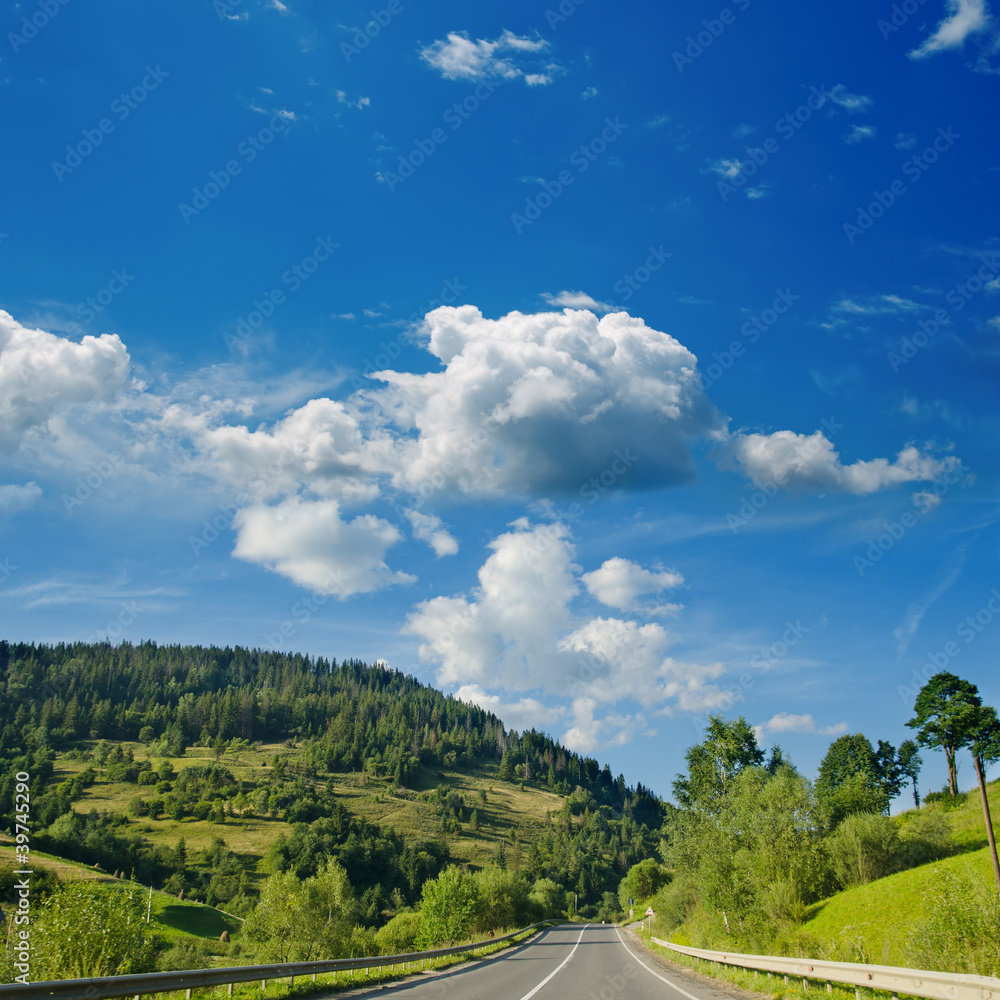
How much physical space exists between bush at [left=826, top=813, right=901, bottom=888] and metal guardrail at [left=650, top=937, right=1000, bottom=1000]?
32.7m

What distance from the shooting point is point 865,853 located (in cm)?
4581

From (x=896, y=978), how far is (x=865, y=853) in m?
41.6

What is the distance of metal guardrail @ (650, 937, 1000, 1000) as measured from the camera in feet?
31.3

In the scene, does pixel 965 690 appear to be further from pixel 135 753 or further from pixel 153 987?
pixel 135 753

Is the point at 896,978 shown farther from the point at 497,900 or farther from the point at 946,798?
the point at 946,798

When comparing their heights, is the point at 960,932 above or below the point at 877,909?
above

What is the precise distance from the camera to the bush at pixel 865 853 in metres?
45.4

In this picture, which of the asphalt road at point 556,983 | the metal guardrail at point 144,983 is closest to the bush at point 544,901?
the asphalt road at point 556,983

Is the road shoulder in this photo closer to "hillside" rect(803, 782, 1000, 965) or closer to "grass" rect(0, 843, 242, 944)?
"hillside" rect(803, 782, 1000, 965)

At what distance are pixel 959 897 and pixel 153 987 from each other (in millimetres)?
16374

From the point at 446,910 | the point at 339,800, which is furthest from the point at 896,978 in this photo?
the point at 339,800

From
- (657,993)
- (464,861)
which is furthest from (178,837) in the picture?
(657,993)

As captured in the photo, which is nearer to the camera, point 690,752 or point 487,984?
point 487,984

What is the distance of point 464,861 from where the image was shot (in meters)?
140
